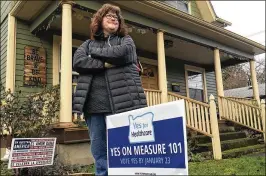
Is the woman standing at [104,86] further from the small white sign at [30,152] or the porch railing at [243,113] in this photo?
the porch railing at [243,113]

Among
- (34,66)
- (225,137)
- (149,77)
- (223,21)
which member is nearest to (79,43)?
(34,66)

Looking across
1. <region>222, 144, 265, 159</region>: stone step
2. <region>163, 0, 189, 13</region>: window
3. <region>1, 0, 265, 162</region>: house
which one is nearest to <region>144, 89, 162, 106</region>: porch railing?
<region>1, 0, 265, 162</region>: house

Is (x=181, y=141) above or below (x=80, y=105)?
below

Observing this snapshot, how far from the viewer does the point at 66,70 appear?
19.7 feet

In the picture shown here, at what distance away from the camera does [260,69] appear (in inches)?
1420

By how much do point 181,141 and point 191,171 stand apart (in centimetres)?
350

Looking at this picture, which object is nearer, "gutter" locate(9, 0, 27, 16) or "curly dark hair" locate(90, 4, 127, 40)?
"curly dark hair" locate(90, 4, 127, 40)

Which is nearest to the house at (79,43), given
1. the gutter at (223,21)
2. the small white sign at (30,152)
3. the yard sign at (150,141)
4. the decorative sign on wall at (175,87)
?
the decorative sign on wall at (175,87)

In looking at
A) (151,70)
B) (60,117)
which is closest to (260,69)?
(151,70)

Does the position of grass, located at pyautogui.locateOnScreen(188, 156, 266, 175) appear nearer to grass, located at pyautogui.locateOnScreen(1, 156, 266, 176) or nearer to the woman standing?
grass, located at pyautogui.locateOnScreen(1, 156, 266, 176)

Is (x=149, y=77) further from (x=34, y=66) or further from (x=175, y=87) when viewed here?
(x=34, y=66)

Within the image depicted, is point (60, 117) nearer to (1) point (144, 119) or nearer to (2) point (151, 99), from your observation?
(2) point (151, 99)

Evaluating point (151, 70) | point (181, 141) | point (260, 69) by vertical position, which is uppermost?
point (260, 69)

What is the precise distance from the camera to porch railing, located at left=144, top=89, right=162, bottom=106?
299 inches
